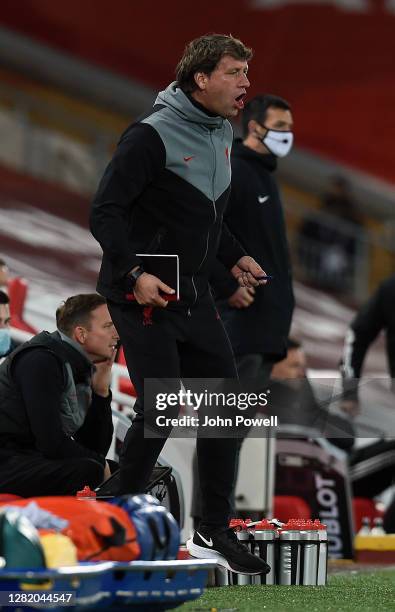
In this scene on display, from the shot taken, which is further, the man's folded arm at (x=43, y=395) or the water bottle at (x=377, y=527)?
the water bottle at (x=377, y=527)

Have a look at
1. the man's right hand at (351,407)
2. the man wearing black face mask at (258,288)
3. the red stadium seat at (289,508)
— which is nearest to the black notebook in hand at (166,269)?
the man wearing black face mask at (258,288)

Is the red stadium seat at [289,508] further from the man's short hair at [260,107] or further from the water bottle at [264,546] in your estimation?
Result: the water bottle at [264,546]

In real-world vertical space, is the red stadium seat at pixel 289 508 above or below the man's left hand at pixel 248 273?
below

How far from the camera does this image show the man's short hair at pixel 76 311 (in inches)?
161

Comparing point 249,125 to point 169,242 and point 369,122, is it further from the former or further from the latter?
point 369,122

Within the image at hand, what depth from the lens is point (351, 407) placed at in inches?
270

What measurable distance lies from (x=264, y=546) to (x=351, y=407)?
2.88 metres

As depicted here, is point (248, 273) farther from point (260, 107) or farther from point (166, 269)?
point (260, 107)

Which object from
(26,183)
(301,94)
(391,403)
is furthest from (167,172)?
(301,94)

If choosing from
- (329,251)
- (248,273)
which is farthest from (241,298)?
(329,251)

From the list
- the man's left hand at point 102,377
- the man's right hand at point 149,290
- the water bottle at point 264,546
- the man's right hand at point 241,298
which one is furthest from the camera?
the man's right hand at point 241,298

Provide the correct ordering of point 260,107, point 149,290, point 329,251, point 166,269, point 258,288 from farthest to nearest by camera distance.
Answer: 1. point 329,251
2. point 260,107
3. point 258,288
4. point 166,269
5. point 149,290

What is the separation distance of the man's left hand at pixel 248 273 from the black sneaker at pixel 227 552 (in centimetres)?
75

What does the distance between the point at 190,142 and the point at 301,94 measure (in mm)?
12092
